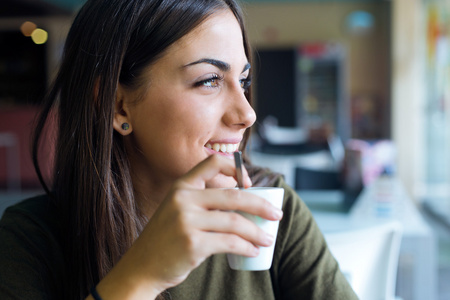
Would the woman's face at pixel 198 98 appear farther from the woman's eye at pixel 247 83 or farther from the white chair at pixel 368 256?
the white chair at pixel 368 256

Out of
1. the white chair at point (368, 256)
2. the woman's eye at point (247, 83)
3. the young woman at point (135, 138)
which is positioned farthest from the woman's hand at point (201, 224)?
the white chair at point (368, 256)

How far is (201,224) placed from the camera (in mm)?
664

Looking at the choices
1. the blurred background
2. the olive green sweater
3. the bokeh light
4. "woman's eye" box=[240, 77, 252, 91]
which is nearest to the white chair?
the olive green sweater

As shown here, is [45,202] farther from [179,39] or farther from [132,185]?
[179,39]

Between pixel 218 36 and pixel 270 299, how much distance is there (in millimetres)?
615

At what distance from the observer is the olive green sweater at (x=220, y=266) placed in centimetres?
96

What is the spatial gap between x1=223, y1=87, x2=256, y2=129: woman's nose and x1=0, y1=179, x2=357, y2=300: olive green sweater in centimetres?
28

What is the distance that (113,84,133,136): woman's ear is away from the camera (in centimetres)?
111

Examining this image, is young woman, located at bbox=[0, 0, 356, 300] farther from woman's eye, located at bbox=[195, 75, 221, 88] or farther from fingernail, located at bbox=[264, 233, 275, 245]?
fingernail, located at bbox=[264, 233, 275, 245]

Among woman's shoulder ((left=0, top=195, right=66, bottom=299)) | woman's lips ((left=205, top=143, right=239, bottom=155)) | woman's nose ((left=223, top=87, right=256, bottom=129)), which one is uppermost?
woman's nose ((left=223, top=87, right=256, bottom=129))

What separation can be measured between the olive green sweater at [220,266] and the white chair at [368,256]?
0.23 m

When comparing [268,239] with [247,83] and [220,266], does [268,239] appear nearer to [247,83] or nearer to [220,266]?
[220,266]

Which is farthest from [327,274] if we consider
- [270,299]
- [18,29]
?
[18,29]

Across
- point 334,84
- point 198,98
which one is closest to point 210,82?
point 198,98
